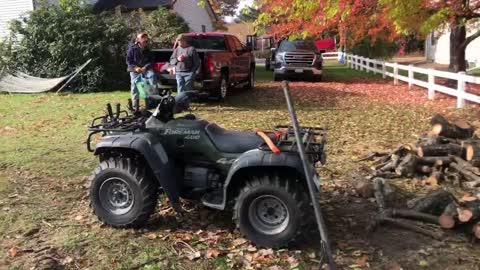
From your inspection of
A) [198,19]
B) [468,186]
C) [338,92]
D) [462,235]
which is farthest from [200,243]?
[198,19]

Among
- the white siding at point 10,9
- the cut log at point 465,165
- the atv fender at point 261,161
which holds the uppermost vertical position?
the white siding at point 10,9

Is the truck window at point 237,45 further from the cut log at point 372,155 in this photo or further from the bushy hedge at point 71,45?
the cut log at point 372,155

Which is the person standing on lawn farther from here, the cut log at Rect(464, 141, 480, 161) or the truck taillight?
the cut log at Rect(464, 141, 480, 161)

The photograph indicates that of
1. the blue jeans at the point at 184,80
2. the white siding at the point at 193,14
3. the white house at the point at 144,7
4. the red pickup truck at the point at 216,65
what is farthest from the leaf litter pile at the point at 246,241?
the white siding at the point at 193,14

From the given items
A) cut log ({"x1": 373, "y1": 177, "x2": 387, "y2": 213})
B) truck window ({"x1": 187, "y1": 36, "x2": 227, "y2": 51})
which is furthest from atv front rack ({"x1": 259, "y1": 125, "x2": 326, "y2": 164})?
truck window ({"x1": 187, "y1": 36, "x2": 227, "y2": 51})

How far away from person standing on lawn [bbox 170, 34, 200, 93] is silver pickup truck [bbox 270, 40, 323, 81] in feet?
29.8

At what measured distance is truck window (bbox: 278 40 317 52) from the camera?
21172 mm

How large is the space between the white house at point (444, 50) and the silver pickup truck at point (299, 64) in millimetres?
9581

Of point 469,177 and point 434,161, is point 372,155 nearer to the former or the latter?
point 434,161

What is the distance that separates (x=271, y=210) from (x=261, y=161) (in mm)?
451

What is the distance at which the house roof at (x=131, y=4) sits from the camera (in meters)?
25.8

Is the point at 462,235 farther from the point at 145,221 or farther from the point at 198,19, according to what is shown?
the point at 198,19

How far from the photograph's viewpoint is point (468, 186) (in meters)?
6.02

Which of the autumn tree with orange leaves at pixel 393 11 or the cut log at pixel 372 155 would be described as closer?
the cut log at pixel 372 155
